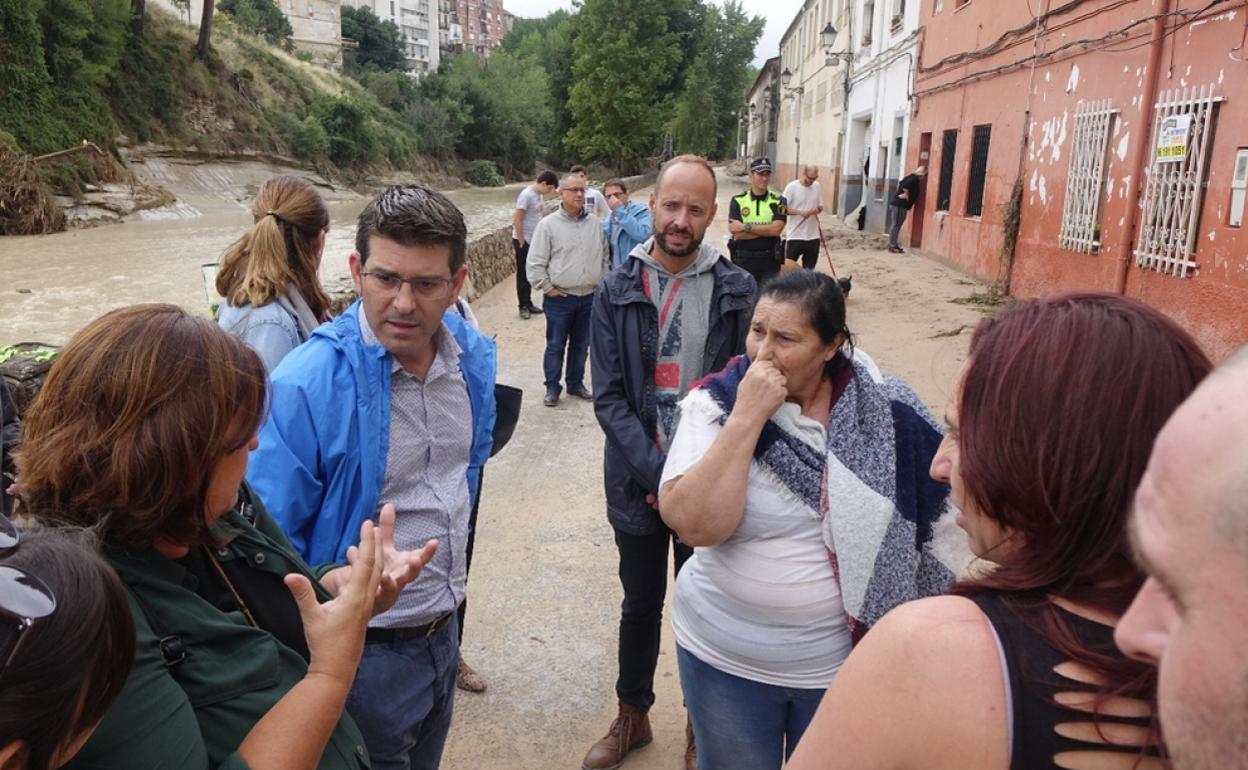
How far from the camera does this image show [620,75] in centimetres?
4200

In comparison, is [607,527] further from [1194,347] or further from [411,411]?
[1194,347]

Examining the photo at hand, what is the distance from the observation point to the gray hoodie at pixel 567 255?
22.3 feet

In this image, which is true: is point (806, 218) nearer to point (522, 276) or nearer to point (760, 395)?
point (522, 276)

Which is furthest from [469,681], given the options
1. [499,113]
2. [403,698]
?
[499,113]

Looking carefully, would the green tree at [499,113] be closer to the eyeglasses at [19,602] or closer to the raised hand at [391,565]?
the raised hand at [391,565]

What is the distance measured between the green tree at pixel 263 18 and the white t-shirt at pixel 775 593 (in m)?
56.3

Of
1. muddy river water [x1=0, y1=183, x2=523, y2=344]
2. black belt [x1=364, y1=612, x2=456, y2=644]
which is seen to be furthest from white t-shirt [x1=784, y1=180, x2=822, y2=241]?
black belt [x1=364, y1=612, x2=456, y2=644]

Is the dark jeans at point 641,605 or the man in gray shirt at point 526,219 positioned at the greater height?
the man in gray shirt at point 526,219

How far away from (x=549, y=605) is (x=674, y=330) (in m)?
1.70

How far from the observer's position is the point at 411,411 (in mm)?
1933

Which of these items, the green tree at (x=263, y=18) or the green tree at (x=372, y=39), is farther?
the green tree at (x=372, y=39)

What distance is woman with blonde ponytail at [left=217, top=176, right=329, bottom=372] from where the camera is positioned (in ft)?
8.13

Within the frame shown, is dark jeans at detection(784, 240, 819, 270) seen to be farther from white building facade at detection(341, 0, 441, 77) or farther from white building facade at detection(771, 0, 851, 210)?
white building facade at detection(341, 0, 441, 77)

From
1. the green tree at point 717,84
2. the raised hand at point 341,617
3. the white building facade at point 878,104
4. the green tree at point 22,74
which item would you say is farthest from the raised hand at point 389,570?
the green tree at point 717,84
